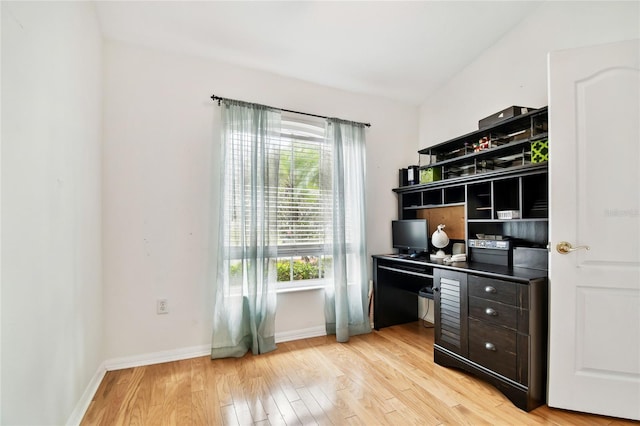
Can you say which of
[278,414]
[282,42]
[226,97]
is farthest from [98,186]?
[278,414]

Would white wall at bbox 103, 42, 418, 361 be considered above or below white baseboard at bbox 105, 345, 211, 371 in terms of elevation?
above

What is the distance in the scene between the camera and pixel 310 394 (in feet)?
6.44

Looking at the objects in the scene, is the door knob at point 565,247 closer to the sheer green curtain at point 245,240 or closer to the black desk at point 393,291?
the black desk at point 393,291

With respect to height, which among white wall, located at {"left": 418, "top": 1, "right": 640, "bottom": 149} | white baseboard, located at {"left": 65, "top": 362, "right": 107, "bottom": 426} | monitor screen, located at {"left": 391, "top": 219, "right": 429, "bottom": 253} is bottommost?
white baseboard, located at {"left": 65, "top": 362, "right": 107, "bottom": 426}

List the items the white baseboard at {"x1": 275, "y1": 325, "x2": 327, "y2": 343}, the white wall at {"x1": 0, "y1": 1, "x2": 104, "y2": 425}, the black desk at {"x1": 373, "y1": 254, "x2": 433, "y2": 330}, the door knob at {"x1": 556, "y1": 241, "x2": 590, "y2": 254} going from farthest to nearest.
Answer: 1. the black desk at {"x1": 373, "y1": 254, "x2": 433, "y2": 330}
2. the white baseboard at {"x1": 275, "y1": 325, "x2": 327, "y2": 343}
3. the door knob at {"x1": 556, "y1": 241, "x2": 590, "y2": 254}
4. the white wall at {"x1": 0, "y1": 1, "x2": 104, "y2": 425}

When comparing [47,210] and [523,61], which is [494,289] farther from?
[47,210]

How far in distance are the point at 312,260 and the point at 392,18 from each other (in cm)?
234

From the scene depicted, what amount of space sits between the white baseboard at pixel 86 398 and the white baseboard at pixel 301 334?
4.57 ft

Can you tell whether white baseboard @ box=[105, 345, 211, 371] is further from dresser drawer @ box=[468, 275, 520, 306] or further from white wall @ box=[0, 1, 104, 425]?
dresser drawer @ box=[468, 275, 520, 306]

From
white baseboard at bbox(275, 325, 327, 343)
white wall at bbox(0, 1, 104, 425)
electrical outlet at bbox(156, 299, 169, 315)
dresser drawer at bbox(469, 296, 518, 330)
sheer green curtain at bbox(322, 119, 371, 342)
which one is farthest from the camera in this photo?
sheer green curtain at bbox(322, 119, 371, 342)

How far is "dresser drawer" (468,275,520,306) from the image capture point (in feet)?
6.19

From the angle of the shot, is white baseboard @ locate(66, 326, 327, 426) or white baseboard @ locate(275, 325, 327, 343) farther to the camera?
white baseboard @ locate(275, 325, 327, 343)

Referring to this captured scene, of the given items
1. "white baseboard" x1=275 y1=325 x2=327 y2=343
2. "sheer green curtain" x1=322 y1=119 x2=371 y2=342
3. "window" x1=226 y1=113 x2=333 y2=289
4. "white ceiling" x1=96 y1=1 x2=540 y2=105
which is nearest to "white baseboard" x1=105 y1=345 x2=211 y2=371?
"white baseboard" x1=275 y1=325 x2=327 y2=343

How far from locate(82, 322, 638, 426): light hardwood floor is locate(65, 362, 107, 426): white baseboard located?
32 mm
